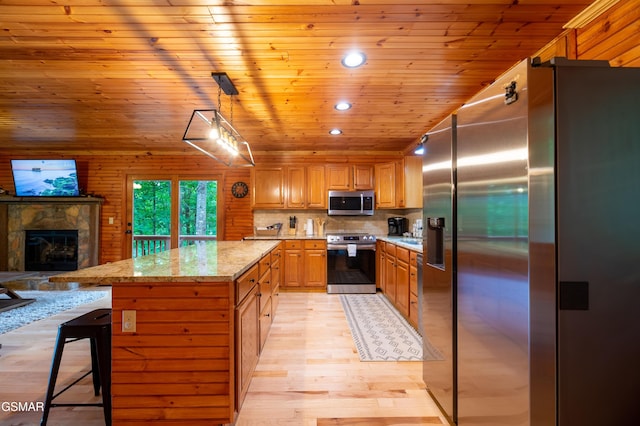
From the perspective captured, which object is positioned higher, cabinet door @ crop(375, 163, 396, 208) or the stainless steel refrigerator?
cabinet door @ crop(375, 163, 396, 208)

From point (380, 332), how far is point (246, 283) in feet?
5.87

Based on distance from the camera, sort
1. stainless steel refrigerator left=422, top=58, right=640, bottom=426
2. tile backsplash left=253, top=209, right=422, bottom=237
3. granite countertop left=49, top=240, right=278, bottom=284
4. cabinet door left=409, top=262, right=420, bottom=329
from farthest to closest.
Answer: tile backsplash left=253, top=209, right=422, bottom=237, cabinet door left=409, top=262, right=420, bottom=329, granite countertop left=49, top=240, right=278, bottom=284, stainless steel refrigerator left=422, top=58, right=640, bottom=426

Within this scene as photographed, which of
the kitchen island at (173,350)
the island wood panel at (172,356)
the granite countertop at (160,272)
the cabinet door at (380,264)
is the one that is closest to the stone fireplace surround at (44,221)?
the granite countertop at (160,272)

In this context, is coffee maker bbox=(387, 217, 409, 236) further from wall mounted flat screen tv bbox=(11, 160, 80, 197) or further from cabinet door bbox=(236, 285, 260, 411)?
wall mounted flat screen tv bbox=(11, 160, 80, 197)

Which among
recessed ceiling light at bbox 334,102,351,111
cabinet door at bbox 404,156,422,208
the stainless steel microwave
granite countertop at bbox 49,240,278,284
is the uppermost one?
recessed ceiling light at bbox 334,102,351,111

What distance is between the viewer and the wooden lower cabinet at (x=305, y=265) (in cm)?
456

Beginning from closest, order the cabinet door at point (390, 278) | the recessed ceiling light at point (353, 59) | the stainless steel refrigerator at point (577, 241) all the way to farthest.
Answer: the stainless steel refrigerator at point (577, 241), the recessed ceiling light at point (353, 59), the cabinet door at point (390, 278)

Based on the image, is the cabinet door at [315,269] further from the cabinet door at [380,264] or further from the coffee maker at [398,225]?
the coffee maker at [398,225]

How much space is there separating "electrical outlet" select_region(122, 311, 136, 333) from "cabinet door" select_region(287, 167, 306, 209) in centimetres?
352

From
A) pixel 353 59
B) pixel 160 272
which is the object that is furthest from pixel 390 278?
pixel 160 272

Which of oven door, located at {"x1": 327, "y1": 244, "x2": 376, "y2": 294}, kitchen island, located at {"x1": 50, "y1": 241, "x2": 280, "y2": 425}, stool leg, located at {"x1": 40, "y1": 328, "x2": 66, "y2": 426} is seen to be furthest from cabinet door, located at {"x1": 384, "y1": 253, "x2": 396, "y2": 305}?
stool leg, located at {"x1": 40, "y1": 328, "x2": 66, "y2": 426}

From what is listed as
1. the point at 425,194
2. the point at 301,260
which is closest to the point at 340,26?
the point at 425,194

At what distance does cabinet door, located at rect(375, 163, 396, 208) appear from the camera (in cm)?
480

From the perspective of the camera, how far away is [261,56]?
2.14m
